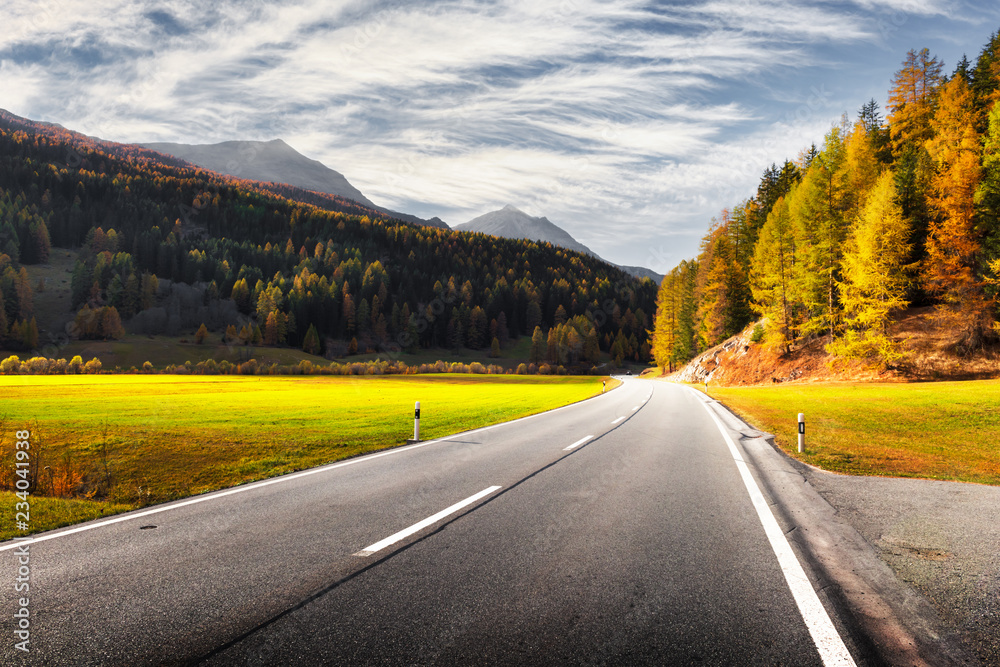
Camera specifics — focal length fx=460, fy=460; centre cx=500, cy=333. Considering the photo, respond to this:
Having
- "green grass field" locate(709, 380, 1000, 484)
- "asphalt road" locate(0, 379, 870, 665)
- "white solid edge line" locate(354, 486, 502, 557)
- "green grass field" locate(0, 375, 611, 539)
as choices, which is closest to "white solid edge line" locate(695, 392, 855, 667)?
"asphalt road" locate(0, 379, 870, 665)

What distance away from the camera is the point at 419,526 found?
5.34m

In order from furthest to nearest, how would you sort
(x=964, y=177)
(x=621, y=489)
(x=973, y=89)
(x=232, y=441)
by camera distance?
1. (x=973, y=89)
2. (x=964, y=177)
3. (x=232, y=441)
4. (x=621, y=489)

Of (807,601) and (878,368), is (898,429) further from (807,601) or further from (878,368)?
(878,368)

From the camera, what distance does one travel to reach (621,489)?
7.38 metres

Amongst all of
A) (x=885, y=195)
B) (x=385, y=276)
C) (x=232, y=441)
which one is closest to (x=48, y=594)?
(x=232, y=441)

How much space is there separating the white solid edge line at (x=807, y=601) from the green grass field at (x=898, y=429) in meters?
5.07

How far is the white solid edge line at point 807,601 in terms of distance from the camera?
9.34ft

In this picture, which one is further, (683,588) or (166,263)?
(166,263)

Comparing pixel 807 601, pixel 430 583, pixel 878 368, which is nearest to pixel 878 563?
pixel 807 601

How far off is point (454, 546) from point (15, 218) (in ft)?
704

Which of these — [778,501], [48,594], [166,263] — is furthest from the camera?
[166,263]

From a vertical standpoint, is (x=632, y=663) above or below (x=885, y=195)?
below

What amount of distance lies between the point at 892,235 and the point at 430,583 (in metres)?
41.6

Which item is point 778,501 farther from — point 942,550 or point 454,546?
point 454,546
